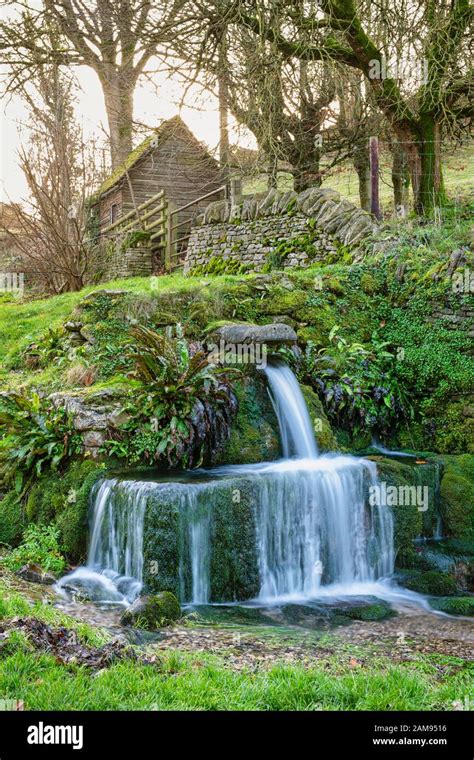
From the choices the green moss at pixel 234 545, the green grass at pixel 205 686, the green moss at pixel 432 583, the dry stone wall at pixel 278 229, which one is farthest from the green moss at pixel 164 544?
the dry stone wall at pixel 278 229

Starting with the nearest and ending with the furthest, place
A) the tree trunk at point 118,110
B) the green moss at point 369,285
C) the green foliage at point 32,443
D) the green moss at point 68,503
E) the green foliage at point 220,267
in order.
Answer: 1. the green moss at point 68,503
2. the green foliage at point 32,443
3. the green moss at point 369,285
4. the green foliage at point 220,267
5. the tree trunk at point 118,110

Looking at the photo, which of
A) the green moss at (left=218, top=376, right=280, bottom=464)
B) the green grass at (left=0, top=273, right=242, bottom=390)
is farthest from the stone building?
the green moss at (left=218, top=376, right=280, bottom=464)

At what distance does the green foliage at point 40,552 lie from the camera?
22.9 ft

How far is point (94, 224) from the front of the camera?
85.5 ft

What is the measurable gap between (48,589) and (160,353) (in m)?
3.43

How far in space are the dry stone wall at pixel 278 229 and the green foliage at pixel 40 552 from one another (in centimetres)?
792

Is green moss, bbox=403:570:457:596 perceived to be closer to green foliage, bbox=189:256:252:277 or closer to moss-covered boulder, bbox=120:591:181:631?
moss-covered boulder, bbox=120:591:181:631

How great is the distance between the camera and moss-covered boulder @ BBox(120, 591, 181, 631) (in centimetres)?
558

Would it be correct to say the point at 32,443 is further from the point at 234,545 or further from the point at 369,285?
the point at 369,285

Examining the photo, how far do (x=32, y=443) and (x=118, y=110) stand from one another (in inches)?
823

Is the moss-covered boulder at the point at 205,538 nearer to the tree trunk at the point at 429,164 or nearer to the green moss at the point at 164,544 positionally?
the green moss at the point at 164,544

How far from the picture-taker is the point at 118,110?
25.4 meters

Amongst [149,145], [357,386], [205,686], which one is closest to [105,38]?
[149,145]
